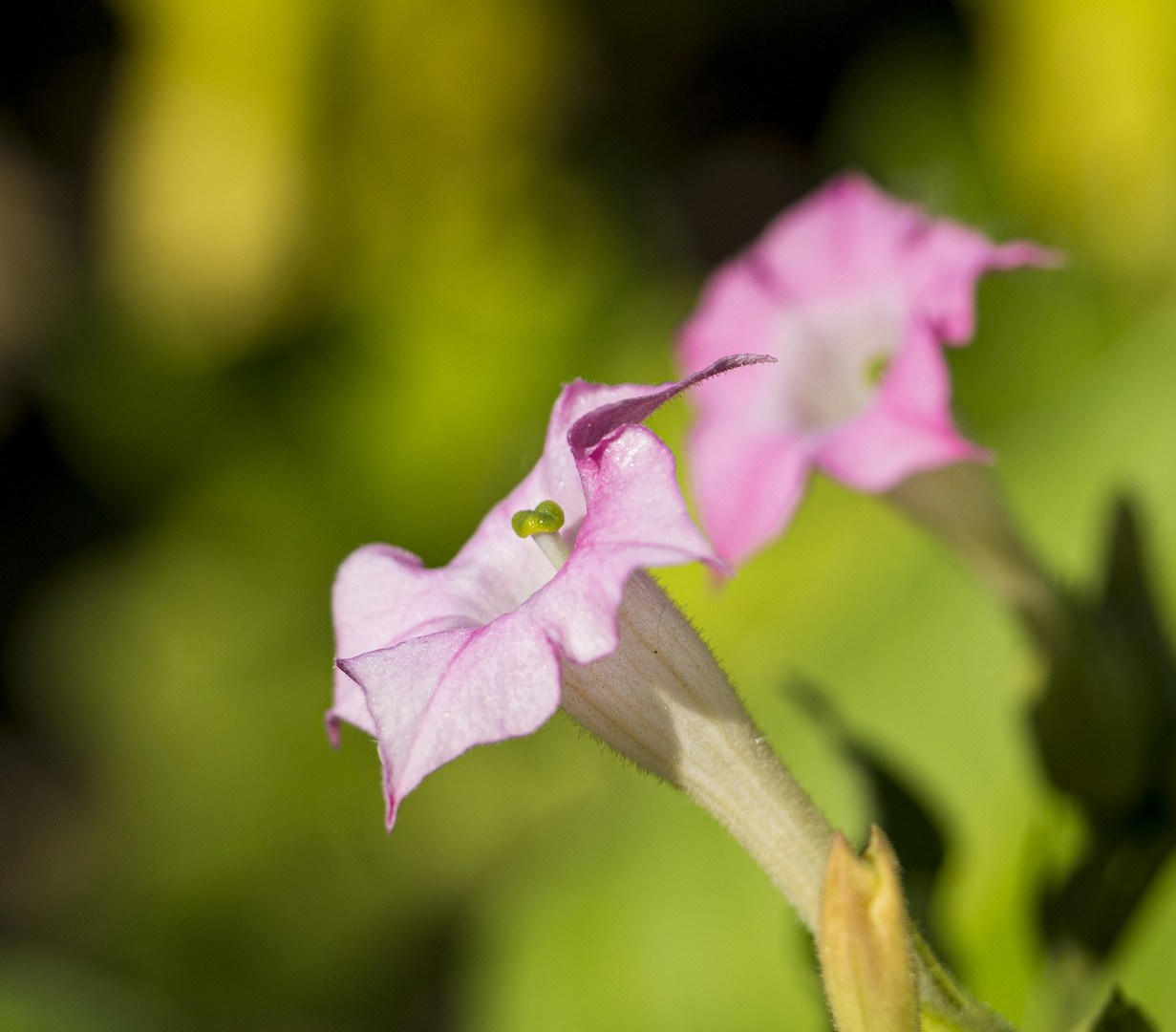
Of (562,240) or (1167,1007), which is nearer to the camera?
(1167,1007)

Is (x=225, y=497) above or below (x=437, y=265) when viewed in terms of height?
below

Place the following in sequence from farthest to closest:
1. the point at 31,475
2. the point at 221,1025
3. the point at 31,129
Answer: the point at 31,129, the point at 31,475, the point at 221,1025

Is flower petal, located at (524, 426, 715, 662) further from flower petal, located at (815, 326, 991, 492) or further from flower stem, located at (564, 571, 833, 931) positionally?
flower petal, located at (815, 326, 991, 492)

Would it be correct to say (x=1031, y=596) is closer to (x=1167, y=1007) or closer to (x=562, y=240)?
(x=1167, y=1007)

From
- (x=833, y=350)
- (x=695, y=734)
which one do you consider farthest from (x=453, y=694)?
(x=833, y=350)

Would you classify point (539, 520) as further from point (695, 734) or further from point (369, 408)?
point (369, 408)

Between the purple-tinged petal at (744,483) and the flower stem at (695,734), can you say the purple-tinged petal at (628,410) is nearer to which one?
the flower stem at (695,734)

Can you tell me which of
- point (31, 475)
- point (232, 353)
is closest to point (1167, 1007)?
point (232, 353)
